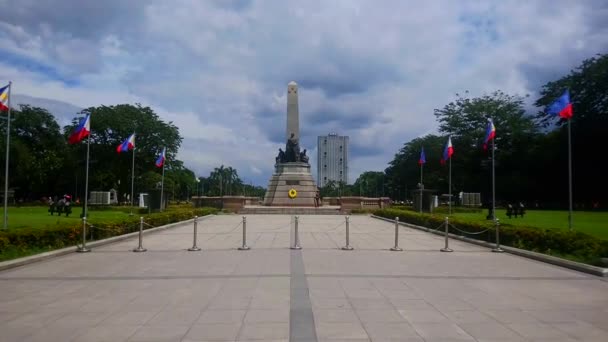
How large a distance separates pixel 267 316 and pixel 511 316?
3.30 meters

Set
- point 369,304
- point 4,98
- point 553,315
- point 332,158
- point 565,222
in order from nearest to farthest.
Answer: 1. point 553,315
2. point 369,304
3. point 4,98
4. point 565,222
5. point 332,158

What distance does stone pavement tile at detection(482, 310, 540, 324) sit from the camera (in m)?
6.58

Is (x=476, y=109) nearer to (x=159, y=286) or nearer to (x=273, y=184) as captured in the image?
(x=273, y=184)

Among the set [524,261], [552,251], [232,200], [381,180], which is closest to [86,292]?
[524,261]

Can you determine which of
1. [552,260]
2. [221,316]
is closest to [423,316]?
[221,316]

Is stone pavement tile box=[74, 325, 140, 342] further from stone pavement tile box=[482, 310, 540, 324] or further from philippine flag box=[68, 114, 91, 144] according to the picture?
philippine flag box=[68, 114, 91, 144]

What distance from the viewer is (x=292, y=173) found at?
1916 inches

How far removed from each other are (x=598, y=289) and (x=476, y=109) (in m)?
51.9

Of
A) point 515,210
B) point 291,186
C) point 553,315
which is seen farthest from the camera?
point 291,186

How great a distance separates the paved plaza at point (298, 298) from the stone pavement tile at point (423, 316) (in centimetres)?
3

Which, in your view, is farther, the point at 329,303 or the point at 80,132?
the point at 80,132

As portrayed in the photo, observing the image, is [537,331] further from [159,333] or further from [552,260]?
[552,260]

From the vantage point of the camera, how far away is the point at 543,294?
8.40m

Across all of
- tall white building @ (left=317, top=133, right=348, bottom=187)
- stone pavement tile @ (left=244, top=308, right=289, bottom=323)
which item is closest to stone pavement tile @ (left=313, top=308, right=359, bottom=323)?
stone pavement tile @ (left=244, top=308, right=289, bottom=323)
